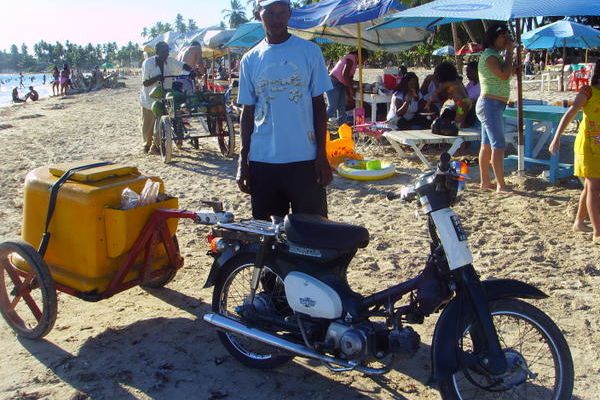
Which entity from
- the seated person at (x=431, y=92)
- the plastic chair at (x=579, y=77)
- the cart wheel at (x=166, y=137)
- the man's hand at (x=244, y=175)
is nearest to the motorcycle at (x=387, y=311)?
the man's hand at (x=244, y=175)

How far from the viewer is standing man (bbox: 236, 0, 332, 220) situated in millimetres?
3195

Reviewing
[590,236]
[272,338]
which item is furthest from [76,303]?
[590,236]

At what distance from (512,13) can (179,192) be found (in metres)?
4.42

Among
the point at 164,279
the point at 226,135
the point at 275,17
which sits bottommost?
the point at 164,279

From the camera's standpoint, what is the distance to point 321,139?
11.0 ft

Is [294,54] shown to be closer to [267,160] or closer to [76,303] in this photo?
[267,160]

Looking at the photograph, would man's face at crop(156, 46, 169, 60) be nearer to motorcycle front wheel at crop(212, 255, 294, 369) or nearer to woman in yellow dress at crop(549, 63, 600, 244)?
woman in yellow dress at crop(549, 63, 600, 244)

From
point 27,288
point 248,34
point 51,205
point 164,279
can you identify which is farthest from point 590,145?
point 248,34

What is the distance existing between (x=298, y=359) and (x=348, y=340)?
0.78m

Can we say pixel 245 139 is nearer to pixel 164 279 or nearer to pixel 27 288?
pixel 164 279

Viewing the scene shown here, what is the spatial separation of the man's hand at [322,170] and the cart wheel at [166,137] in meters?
6.09

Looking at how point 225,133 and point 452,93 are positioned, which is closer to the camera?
point 452,93

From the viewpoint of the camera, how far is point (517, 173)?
713 cm

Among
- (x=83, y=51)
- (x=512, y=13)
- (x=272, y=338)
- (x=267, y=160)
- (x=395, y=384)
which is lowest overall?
(x=395, y=384)
